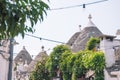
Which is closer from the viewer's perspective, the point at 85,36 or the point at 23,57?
the point at 85,36

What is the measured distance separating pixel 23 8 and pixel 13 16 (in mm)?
137

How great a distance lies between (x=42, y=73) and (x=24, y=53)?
1889 centimetres

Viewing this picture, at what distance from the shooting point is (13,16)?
2.77m

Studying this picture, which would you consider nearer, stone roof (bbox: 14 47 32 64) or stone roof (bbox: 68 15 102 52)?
stone roof (bbox: 68 15 102 52)

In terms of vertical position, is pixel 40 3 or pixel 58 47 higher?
pixel 58 47

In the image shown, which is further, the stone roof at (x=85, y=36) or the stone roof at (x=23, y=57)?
the stone roof at (x=23, y=57)

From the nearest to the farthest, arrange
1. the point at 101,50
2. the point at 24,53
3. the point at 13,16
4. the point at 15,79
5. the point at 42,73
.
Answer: the point at 13,16 → the point at 101,50 → the point at 42,73 → the point at 15,79 → the point at 24,53

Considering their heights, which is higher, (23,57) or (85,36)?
(85,36)

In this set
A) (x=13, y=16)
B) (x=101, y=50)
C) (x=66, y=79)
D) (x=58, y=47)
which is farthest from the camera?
(x=58, y=47)

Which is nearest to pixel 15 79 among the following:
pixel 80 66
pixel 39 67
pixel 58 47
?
pixel 39 67

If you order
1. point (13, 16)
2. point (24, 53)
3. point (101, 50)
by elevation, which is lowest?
point (13, 16)

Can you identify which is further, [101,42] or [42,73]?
[42,73]

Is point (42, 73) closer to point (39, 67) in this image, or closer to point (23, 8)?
point (39, 67)

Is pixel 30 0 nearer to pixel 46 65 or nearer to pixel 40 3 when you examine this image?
pixel 40 3
